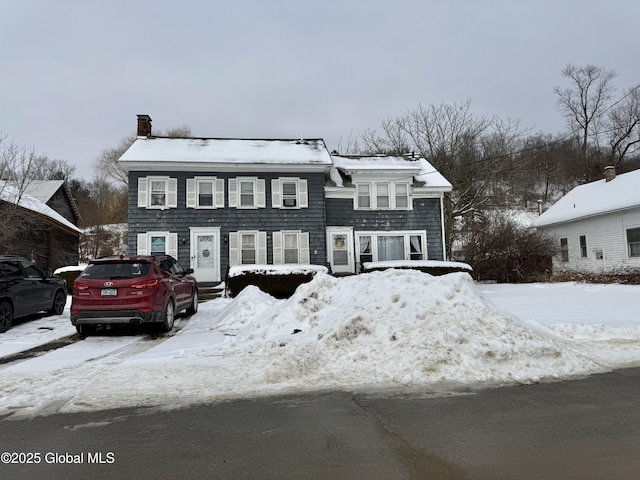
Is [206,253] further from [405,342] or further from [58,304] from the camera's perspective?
[405,342]

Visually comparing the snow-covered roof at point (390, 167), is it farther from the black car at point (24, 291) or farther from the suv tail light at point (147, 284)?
the suv tail light at point (147, 284)

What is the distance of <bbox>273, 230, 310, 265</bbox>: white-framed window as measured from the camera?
2347 centimetres

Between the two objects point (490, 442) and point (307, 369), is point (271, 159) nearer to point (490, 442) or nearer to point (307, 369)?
point (307, 369)

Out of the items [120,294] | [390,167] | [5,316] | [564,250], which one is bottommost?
[5,316]

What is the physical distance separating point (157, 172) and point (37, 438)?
20254 millimetres

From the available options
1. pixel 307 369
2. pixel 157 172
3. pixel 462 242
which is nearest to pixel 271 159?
pixel 157 172

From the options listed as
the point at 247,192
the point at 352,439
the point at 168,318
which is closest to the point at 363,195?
the point at 247,192

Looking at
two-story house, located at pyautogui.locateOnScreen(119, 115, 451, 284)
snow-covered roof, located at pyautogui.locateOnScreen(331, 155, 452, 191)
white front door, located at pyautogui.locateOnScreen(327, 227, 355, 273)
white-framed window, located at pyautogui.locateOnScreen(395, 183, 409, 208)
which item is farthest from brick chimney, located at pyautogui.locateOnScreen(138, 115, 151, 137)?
white-framed window, located at pyautogui.locateOnScreen(395, 183, 409, 208)

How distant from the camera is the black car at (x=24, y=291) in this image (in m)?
10.5

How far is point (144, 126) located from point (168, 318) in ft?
61.3

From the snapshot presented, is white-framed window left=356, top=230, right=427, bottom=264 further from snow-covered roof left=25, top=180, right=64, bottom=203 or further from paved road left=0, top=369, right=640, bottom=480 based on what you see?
snow-covered roof left=25, top=180, right=64, bottom=203

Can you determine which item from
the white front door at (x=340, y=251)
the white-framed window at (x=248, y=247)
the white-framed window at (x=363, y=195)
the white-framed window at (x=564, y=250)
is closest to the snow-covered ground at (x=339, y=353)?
the white-framed window at (x=248, y=247)

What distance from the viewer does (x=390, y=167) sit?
25312 millimetres

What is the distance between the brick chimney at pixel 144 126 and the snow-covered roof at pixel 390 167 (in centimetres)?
1065
